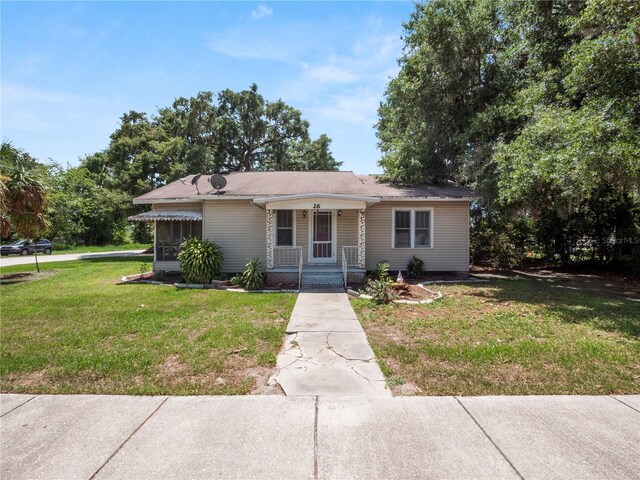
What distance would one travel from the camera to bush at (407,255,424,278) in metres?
11.9

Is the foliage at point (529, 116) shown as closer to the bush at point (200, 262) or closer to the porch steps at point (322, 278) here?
the porch steps at point (322, 278)

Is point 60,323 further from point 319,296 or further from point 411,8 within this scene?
point 411,8

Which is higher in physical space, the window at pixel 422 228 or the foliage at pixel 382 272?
the window at pixel 422 228

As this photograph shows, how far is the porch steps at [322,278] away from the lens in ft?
34.2

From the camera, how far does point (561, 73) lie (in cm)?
948

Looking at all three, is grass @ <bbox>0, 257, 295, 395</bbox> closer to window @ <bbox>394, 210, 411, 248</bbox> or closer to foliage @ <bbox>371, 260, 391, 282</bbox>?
foliage @ <bbox>371, 260, 391, 282</bbox>

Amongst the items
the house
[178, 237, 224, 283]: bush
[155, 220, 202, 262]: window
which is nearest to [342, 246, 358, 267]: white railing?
the house

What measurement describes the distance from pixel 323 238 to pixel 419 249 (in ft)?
12.0

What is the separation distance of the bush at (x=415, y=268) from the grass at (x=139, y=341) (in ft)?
17.1

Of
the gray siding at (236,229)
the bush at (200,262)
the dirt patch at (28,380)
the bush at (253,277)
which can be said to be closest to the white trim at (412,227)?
the gray siding at (236,229)

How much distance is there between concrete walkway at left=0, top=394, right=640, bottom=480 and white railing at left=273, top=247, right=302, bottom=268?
803 centimetres

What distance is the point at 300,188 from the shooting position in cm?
1285

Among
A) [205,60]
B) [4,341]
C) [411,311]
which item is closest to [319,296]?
[411,311]

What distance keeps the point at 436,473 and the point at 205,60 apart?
492 inches
